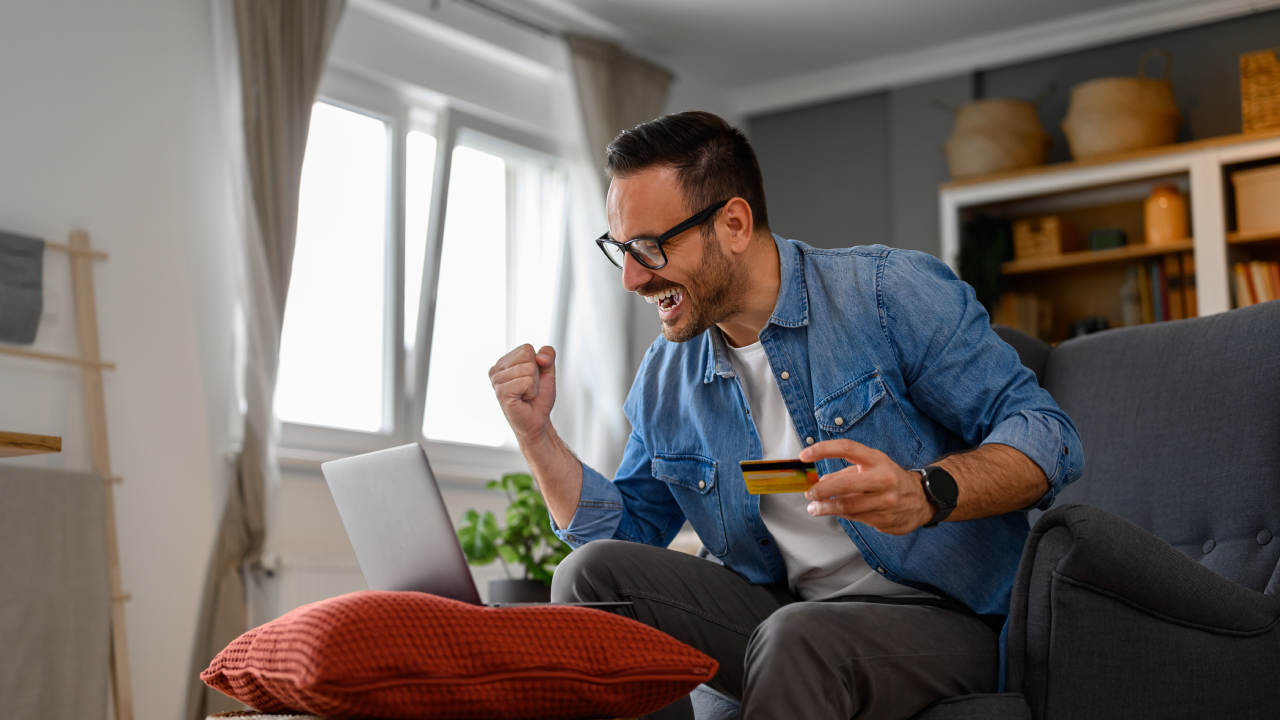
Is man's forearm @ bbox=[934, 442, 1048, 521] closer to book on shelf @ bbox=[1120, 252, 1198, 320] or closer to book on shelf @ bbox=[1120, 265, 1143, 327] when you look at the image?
book on shelf @ bbox=[1120, 252, 1198, 320]

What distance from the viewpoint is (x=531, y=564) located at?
10.1ft

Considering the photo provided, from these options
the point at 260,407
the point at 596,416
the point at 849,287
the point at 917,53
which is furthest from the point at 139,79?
the point at 917,53

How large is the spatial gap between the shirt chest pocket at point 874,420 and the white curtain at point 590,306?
2.71 meters

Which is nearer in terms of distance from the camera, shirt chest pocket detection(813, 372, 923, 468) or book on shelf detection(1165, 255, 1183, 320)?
shirt chest pocket detection(813, 372, 923, 468)

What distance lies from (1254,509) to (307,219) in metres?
2.79

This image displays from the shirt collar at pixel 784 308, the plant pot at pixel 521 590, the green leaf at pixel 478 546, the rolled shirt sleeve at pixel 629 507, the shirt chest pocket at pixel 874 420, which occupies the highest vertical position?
the shirt collar at pixel 784 308

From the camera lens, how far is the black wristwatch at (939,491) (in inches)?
46.0

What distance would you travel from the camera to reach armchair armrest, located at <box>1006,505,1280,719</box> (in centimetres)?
118

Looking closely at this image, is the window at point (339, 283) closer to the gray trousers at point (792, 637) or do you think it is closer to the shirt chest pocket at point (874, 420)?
the gray trousers at point (792, 637)

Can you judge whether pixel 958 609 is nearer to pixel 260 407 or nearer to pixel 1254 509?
pixel 1254 509

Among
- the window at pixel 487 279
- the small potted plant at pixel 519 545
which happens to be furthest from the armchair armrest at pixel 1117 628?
the window at pixel 487 279

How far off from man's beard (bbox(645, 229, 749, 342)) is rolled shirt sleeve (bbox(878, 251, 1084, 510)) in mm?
218

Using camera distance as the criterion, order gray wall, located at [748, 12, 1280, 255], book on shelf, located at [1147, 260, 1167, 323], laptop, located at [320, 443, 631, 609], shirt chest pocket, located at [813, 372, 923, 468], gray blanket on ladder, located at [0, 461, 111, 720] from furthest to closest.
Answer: gray wall, located at [748, 12, 1280, 255] → book on shelf, located at [1147, 260, 1167, 323] → gray blanket on ladder, located at [0, 461, 111, 720] → shirt chest pocket, located at [813, 372, 923, 468] → laptop, located at [320, 443, 631, 609]

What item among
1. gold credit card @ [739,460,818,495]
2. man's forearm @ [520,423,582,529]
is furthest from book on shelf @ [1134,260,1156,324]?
gold credit card @ [739,460,818,495]
